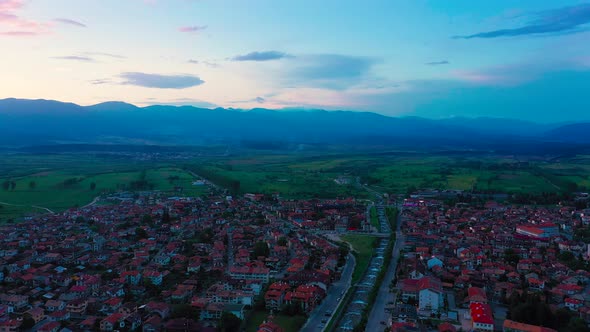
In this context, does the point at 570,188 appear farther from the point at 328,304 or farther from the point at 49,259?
the point at 49,259

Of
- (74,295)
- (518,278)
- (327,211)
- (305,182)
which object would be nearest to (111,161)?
(305,182)

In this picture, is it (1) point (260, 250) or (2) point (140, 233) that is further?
(2) point (140, 233)

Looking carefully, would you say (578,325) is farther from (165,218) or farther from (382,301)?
(165,218)

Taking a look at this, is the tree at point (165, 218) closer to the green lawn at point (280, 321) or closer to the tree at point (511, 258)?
the green lawn at point (280, 321)

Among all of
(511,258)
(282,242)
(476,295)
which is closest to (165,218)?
(282,242)

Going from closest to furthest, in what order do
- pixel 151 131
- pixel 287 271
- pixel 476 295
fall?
pixel 476 295, pixel 287 271, pixel 151 131

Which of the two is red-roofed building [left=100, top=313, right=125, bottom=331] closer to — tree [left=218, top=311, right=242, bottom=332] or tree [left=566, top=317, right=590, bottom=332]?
tree [left=218, top=311, right=242, bottom=332]
